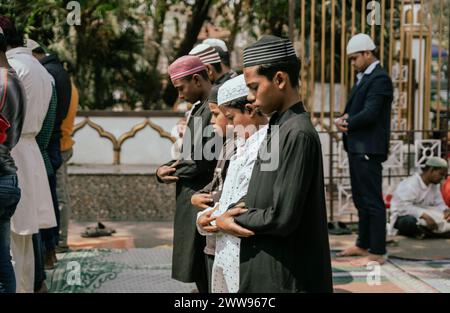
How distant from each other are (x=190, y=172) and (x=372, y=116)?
208cm

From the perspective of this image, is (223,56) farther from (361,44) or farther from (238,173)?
(238,173)

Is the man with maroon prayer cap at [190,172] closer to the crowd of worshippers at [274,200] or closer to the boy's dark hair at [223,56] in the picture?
the boy's dark hair at [223,56]

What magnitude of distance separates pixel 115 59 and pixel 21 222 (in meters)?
7.61

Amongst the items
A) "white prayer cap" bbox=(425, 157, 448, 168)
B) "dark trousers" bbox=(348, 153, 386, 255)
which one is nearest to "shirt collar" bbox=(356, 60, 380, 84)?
"dark trousers" bbox=(348, 153, 386, 255)

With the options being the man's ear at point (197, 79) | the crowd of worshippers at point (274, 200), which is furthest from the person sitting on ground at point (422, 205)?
the crowd of worshippers at point (274, 200)

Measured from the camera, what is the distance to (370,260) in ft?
18.9

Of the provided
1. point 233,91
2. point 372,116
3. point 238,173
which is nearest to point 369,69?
point 372,116

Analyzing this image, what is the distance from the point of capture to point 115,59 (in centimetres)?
1178

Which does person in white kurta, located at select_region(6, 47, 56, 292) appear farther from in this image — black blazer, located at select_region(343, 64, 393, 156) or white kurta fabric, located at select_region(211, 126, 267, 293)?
black blazer, located at select_region(343, 64, 393, 156)

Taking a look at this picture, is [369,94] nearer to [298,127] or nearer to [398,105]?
[398,105]

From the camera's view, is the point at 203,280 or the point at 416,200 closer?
the point at 203,280

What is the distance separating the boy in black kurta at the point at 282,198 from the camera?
2496 millimetres

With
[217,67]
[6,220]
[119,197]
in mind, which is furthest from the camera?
[119,197]

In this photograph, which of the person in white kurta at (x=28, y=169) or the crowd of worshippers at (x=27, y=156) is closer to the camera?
the crowd of worshippers at (x=27, y=156)
